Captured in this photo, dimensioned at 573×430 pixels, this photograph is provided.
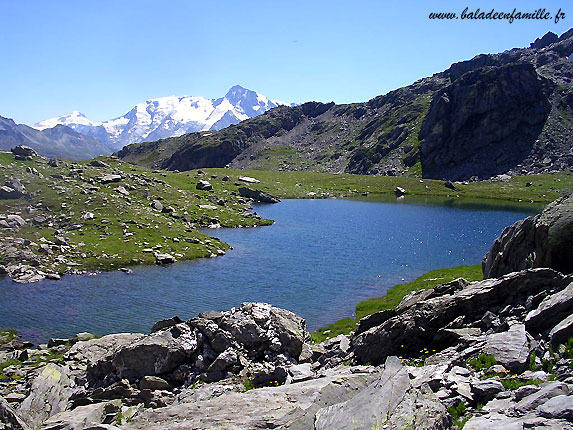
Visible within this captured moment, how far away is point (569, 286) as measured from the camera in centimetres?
1905

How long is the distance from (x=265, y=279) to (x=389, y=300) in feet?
62.4

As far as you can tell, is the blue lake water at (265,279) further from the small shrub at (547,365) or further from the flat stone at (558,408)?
the flat stone at (558,408)

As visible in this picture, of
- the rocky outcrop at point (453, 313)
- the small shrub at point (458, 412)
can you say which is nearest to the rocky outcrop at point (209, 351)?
the rocky outcrop at point (453, 313)

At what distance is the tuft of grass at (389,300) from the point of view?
41.2 m

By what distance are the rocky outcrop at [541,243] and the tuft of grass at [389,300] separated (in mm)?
15630

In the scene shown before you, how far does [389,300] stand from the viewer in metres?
51.2

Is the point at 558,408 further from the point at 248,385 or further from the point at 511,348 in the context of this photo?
the point at 248,385

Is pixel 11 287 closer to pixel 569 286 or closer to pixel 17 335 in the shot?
pixel 17 335

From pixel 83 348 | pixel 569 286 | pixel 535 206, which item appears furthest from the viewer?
pixel 535 206

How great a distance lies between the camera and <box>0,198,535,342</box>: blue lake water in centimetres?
4681

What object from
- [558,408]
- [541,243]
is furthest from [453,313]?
[558,408]

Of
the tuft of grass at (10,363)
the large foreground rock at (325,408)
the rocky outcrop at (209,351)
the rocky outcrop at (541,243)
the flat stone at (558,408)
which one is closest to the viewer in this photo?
the flat stone at (558,408)

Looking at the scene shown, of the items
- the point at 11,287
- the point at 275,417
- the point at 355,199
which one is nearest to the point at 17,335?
the point at 11,287

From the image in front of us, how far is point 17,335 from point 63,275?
19.9 meters
